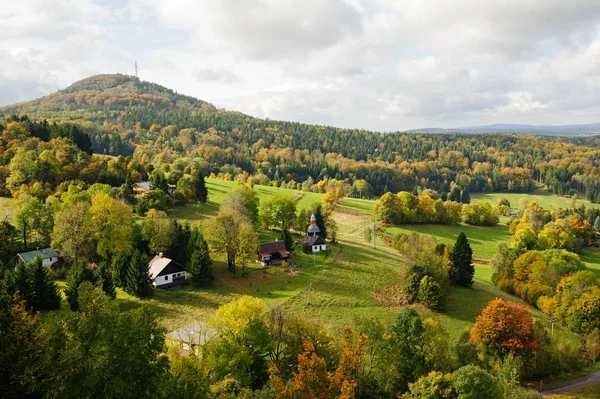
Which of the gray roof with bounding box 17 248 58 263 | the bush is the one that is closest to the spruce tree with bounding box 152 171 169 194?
the gray roof with bounding box 17 248 58 263

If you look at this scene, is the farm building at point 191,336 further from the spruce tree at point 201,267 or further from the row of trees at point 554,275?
the row of trees at point 554,275

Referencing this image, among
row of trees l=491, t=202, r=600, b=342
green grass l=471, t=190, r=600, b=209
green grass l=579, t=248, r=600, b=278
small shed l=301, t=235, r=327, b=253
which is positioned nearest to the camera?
row of trees l=491, t=202, r=600, b=342

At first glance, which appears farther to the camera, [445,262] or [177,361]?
[445,262]

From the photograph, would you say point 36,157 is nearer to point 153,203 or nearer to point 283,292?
point 153,203

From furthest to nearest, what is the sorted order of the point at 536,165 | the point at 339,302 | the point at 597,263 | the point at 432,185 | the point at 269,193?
the point at 536,165
the point at 432,185
the point at 269,193
the point at 597,263
the point at 339,302

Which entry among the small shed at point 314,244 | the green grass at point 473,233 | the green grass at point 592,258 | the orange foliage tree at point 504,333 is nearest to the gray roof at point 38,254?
the small shed at point 314,244

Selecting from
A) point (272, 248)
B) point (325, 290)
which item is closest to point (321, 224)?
Answer: point (272, 248)

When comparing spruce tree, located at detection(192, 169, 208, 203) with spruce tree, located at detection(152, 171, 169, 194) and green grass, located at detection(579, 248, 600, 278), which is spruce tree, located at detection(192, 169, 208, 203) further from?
green grass, located at detection(579, 248, 600, 278)

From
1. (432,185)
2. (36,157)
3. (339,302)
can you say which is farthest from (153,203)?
(432,185)
